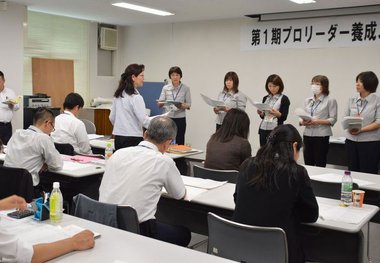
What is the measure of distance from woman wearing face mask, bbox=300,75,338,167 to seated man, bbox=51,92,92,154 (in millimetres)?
2654

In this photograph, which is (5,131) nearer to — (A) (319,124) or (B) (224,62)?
(B) (224,62)

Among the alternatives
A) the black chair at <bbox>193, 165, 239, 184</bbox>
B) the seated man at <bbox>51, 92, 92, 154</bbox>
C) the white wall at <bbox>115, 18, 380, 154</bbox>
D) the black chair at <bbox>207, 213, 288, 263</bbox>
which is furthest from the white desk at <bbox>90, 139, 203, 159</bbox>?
the white wall at <bbox>115, 18, 380, 154</bbox>

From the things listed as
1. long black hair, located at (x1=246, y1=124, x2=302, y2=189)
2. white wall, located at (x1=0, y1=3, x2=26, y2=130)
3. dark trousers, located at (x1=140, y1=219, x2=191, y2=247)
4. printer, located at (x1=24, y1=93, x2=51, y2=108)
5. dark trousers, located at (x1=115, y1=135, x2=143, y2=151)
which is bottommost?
dark trousers, located at (x1=140, y1=219, x2=191, y2=247)

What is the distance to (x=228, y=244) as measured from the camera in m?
2.13

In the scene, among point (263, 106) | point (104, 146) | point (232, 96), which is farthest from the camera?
point (232, 96)

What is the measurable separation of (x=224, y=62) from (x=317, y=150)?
10.9 feet

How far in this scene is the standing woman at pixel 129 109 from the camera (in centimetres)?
458

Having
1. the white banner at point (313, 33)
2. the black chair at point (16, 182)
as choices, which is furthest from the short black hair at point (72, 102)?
the white banner at point (313, 33)

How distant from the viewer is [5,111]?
6.63 metres

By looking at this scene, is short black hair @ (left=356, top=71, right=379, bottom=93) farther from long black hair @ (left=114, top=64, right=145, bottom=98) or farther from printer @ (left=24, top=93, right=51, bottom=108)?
printer @ (left=24, top=93, right=51, bottom=108)

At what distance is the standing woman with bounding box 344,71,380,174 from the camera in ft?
15.5

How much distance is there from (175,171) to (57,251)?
95cm

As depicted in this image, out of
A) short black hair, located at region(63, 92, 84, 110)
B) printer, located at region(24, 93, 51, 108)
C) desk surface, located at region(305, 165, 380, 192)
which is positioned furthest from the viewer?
printer, located at region(24, 93, 51, 108)

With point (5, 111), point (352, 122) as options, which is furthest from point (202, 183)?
point (5, 111)
